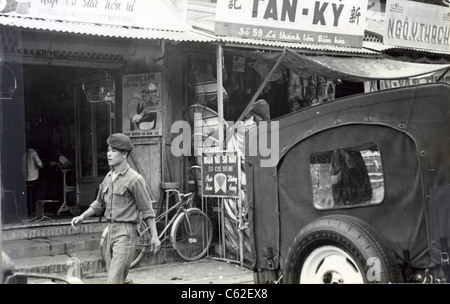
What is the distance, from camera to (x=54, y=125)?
12.8 m

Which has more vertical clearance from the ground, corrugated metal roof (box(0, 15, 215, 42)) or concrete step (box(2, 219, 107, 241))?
corrugated metal roof (box(0, 15, 215, 42))

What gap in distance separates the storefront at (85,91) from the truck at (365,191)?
4.02 metres

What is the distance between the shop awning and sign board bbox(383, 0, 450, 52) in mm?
546

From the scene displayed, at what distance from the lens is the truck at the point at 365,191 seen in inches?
176

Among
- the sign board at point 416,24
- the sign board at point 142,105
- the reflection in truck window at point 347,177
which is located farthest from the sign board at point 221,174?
the sign board at point 416,24

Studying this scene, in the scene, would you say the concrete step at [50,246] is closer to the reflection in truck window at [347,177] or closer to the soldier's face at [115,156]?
the soldier's face at [115,156]

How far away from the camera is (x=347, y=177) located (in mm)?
5047

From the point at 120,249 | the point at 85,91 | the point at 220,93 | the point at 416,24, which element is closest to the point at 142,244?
the point at 220,93

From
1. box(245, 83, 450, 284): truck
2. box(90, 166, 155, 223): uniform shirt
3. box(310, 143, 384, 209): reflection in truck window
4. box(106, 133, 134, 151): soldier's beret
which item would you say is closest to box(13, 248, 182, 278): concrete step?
box(90, 166, 155, 223): uniform shirt

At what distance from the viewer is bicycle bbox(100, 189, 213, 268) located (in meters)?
9.48

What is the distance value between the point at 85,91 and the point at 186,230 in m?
3.68

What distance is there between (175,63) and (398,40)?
4.50 meters

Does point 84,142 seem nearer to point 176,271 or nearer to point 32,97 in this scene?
point 32,97

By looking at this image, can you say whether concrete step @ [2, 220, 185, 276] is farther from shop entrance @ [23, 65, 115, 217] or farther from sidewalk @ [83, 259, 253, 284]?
shop entrance @ [23, 65, 115, 217]
